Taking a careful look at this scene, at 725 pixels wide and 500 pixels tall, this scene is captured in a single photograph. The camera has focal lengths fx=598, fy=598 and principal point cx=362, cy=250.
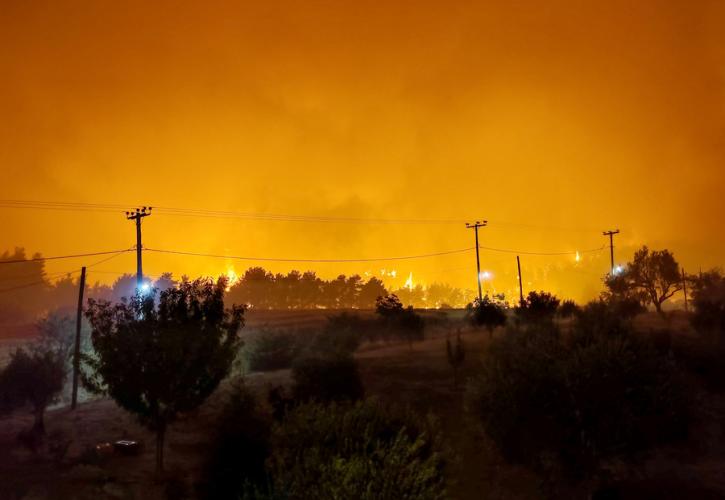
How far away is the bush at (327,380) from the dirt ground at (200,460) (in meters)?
3.35

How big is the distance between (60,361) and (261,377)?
1430cm

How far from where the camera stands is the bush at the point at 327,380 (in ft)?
107

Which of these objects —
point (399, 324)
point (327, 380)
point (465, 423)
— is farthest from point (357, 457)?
point (399, 324)

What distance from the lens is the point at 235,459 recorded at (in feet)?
70.9

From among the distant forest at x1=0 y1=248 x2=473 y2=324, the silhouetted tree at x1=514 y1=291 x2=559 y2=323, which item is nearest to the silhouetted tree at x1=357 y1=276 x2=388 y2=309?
the distant forest at x1=0 y1=248 x2=473 y2=324

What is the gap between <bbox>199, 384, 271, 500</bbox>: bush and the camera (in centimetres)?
2048

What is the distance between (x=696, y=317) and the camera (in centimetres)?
5375

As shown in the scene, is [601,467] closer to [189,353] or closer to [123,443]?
[189,353]

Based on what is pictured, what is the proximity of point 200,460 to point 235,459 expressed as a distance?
5.32 m

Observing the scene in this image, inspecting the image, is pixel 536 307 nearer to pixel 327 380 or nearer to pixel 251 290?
pixel 327 380

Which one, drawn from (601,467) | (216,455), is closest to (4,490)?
(216,455)

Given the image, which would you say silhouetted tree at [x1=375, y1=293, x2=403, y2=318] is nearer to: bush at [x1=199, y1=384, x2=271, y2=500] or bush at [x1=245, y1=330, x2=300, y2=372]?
bush at [x1=245, y1=330, x2=300, y2=372]

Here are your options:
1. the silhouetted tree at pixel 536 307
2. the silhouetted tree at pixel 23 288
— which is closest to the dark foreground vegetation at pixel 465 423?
the silhouetted tree at pixel 536 307

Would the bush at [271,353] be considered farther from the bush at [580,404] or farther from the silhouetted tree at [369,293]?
the silhouetted tree at [369,293]
